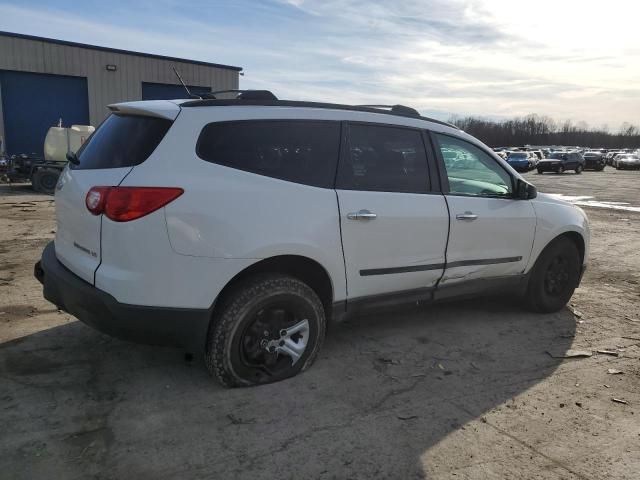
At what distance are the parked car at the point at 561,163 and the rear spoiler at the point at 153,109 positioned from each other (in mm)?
39988

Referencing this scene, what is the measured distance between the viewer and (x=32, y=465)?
2641 millimetres

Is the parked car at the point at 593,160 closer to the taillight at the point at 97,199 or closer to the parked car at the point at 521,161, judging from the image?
the parked car at the point at 521,161

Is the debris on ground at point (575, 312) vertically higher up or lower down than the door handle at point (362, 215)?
lower down

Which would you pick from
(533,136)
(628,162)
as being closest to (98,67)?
(628,162)

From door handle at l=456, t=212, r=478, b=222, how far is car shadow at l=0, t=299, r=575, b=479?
1.04 meters

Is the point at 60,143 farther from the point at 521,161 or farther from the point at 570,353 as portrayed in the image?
the point at 521,161

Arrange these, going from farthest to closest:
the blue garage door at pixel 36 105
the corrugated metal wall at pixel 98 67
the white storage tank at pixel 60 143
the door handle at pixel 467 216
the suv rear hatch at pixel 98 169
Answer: the blue garage door at pixel 36 105
the corrugated metal wall at pixel 98 67
the white storage tank at pixel 60 143
the door handle at pixel 467 216
the suv rear hatch at pixel 98 169

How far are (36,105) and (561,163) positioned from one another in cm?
3433

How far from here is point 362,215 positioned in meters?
3.71

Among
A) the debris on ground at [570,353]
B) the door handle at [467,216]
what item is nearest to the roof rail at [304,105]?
the door handle at [467,216]

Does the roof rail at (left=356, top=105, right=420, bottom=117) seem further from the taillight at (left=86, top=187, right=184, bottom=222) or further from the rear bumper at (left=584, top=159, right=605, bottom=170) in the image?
the rear bumper at (left=584, top=159, right=605, bottom=170)

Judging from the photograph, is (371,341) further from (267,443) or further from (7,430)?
(7,430)

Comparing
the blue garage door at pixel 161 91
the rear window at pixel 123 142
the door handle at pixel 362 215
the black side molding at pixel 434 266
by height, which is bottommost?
the black side molding at pixel 434 266

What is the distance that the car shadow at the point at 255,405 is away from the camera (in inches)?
108
